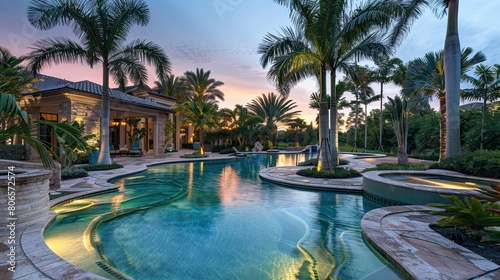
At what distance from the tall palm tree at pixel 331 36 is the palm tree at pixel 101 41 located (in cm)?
642

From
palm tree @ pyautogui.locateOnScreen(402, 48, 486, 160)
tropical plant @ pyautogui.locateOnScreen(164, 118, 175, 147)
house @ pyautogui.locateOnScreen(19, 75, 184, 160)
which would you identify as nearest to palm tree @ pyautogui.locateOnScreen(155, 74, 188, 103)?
tropical plant @ pyautogui.locateOnScreen(164, 118, 175, 147)

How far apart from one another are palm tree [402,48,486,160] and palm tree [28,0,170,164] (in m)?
14.7

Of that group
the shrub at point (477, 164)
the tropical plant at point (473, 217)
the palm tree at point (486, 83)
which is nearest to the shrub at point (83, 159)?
the tropical plant at point (473, 217)

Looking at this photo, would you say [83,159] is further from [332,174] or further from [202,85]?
[202,85]

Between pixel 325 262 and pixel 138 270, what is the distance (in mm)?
2805

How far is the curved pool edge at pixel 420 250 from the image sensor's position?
2814 mm

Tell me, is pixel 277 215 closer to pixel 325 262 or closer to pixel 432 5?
pixel 325 262

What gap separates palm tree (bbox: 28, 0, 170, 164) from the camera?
34.1ft

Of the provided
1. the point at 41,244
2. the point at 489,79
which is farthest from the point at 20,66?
the point at 489,79

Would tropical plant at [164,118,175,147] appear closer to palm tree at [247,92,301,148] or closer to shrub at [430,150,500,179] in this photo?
palm tree at [247,92,301,148]

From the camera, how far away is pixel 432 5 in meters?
10.7

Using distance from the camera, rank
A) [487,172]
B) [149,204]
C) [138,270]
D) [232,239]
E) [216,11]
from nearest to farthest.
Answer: [138,270]
[232,239]
[149,204]
[487,172]
[216,11]

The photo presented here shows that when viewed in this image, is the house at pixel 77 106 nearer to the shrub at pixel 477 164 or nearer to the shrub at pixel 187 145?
the shrub at pixel 187 145

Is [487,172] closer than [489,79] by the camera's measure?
Yes
